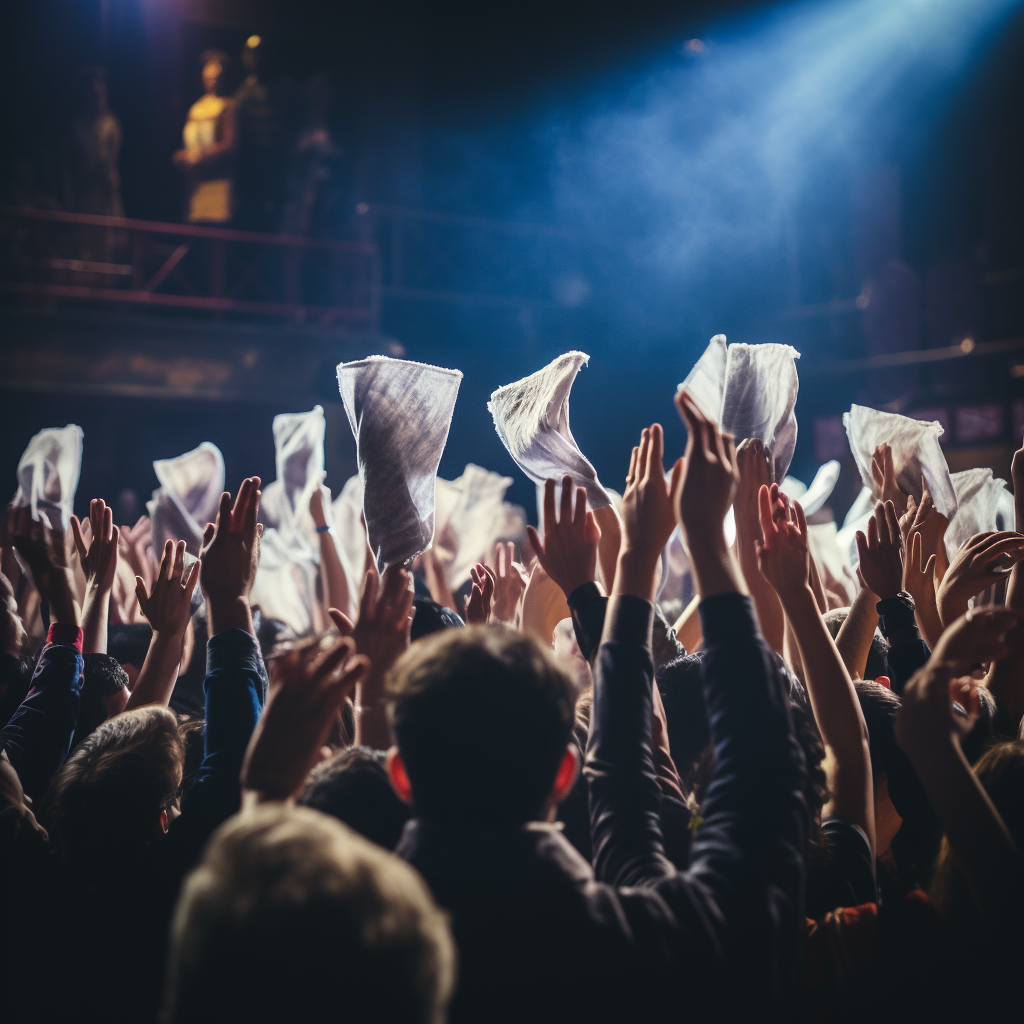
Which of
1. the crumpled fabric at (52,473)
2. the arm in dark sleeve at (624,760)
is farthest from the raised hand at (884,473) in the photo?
the crumpled fabric at (52,473)

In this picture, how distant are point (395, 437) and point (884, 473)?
1374 mm

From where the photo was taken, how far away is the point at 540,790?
3.10 feet

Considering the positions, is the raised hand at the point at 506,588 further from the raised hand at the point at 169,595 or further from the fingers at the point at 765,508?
the fingers at the point at 765,508

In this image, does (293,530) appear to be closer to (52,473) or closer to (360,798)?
(52,473)

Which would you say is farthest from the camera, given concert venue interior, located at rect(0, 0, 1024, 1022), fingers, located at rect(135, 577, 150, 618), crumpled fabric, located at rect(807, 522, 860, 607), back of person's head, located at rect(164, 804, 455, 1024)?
crumpled fabric, located at rect(807, 522, 860, 607)

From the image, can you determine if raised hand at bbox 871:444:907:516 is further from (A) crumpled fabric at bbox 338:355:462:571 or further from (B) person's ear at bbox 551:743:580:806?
(B) person's ear at bbox 551:743:580:806

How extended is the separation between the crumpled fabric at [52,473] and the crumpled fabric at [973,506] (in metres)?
2.77

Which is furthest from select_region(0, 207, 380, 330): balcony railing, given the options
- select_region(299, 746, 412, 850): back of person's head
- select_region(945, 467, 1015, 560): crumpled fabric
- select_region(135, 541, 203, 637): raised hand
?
select_region(299, 746, 412, 850): back of person's head

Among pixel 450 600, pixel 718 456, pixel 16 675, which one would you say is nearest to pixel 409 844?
pixel 718 456

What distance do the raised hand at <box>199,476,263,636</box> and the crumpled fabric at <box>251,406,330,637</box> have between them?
1.49 meters

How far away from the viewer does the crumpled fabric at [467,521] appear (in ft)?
12.4

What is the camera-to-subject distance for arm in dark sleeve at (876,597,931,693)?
1.63 meters

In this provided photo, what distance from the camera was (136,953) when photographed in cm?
105

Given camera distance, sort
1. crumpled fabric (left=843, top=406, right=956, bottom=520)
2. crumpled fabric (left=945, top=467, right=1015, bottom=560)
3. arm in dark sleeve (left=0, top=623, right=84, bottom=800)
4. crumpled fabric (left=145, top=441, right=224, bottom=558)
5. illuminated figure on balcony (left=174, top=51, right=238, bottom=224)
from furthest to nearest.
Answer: illuminated figure on balcony (left=174, top=51, right=238, bottom=224) < crumpled fabric (left=145, top=441, right=224, bottom=558) < crumpled fabric (left=945, top=467, right=1015, bottom=560) < crumpled fabric (left=843, top=406, right=956, bottom=520) < arm in dark sleeve (left=0, top=623, right=84, bottom=800)
